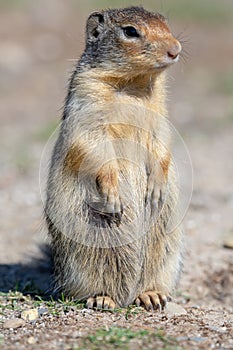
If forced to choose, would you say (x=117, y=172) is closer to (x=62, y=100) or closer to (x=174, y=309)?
(x=174, y=309)

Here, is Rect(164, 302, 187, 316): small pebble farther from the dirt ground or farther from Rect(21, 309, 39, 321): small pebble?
Rect(21, 309, 39, 321): small pebble

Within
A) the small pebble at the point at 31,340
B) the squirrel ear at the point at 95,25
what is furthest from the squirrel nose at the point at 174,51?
the small pebble at the point at 31,340

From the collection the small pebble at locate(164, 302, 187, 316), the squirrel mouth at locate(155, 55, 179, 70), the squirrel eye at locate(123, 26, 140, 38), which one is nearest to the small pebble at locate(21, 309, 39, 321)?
the small pebble at locate(164, 302, 187, 316)

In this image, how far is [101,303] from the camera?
5.03m

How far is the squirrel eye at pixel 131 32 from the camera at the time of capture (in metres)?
5.03

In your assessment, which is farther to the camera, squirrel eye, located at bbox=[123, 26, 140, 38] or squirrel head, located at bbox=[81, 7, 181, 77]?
squirrel eye, located at bbox=[123, 26, 140, 38]

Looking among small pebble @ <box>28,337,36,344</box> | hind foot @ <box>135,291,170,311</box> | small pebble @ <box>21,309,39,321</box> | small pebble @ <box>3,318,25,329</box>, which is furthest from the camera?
hind foot @ <box>135,291,170,311</box>

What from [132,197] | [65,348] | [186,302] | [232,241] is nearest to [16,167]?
[232,241]

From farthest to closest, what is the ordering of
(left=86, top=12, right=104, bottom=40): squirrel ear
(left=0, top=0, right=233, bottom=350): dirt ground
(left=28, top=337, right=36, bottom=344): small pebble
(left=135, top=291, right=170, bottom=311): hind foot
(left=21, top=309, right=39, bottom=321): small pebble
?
Answer: (left=86, top=12, right=104, bottom=40): squirrel ear
(left=135, top=291, right=170, bottom=311): hind foot
(left=21, top=309, right=39, bottom=321): small pebble
(left=0, top=0, right=233, bottom=350): dirt ground
(left=28, top=337, right=36, bottom=344): small pebble

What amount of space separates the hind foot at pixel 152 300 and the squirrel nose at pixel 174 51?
1600 mm

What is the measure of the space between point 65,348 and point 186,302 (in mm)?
2169

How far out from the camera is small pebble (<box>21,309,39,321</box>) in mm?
4748

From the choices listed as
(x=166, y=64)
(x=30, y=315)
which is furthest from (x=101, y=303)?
(x=166, y=64)

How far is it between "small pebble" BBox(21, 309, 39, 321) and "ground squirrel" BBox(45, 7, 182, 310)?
1.31ft
